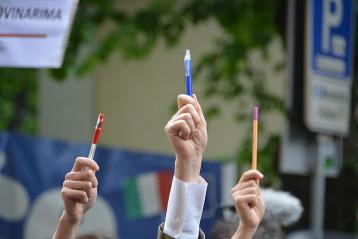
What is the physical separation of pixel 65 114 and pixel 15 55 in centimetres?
1004

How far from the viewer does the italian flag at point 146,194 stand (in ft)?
21.5

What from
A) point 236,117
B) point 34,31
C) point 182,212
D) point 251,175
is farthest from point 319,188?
point 182,212

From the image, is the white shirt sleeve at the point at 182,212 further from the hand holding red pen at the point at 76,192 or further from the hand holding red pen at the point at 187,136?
the hand holding red pen at the point at 76,192

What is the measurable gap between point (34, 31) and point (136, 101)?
10.3m

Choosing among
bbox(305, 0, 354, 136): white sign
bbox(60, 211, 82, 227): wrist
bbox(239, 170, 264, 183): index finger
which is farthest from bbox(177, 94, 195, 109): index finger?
bbox(305, 0, 354, 136): white sign

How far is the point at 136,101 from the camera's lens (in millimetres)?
14453

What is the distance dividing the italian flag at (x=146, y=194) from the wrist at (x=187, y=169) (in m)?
3.49

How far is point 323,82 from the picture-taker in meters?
6.98

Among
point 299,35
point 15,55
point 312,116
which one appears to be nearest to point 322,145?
point 312,116

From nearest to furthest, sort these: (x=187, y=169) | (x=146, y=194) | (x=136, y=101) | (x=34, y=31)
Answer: (x=187, y=169), (x=34, y=31), (x=146, y=194), (x=136, y=101)

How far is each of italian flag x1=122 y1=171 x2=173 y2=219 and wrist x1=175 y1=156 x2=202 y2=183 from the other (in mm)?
3492

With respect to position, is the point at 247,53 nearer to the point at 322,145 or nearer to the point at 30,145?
the point at 322,145

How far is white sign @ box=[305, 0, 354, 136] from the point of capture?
22.6ft

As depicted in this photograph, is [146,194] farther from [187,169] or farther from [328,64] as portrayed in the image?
[187,169]
